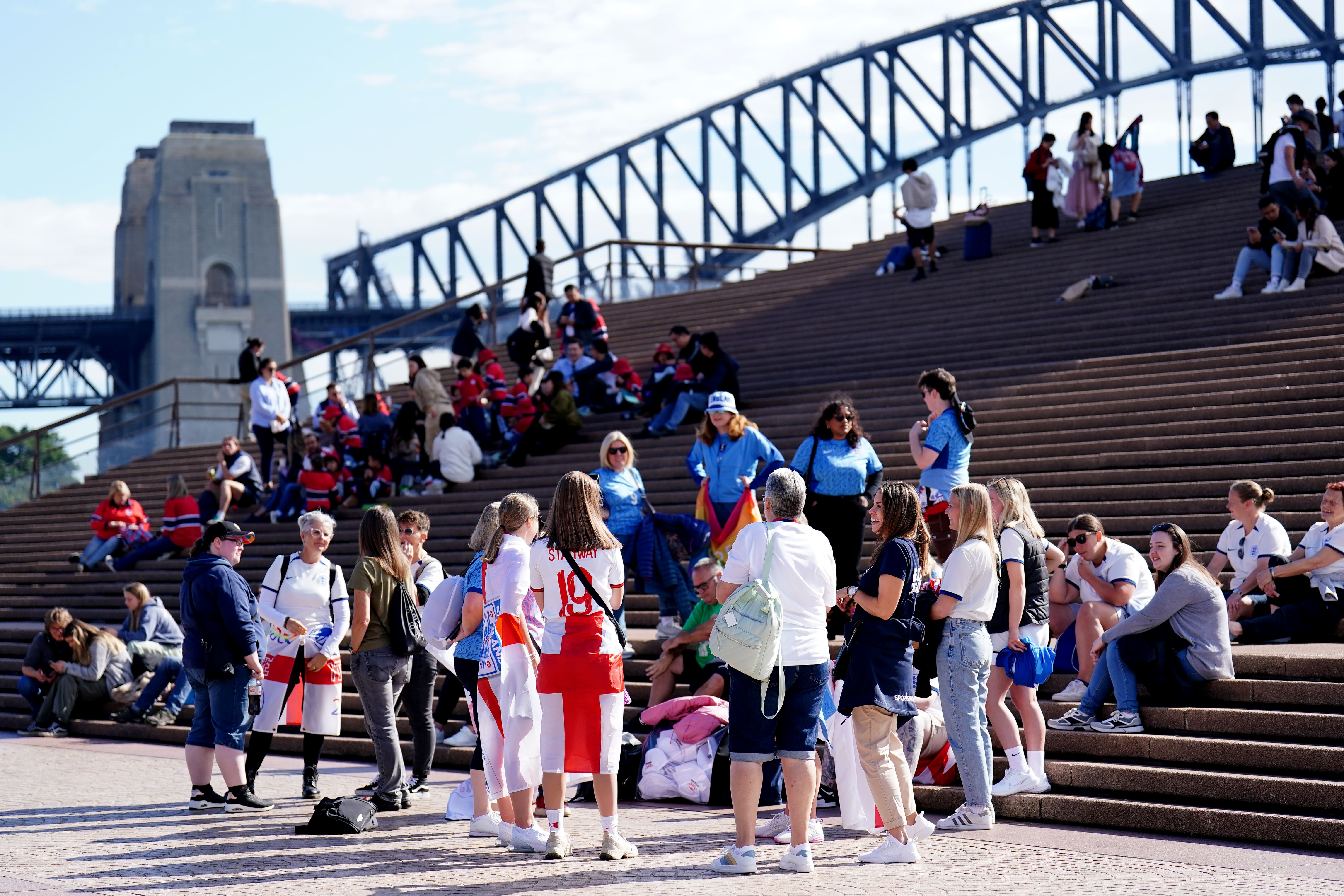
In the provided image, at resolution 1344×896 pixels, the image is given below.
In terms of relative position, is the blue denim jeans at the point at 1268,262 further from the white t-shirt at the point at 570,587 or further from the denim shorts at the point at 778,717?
the white t-shirt at the point at 570,587

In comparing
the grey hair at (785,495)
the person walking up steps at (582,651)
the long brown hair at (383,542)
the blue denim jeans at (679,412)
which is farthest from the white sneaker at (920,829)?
the blue denim jeans at (679,412)

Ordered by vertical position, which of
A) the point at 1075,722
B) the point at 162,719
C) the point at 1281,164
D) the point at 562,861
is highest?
the point at 1281,164

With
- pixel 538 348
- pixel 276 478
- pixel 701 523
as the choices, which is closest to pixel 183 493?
pixel 276 478

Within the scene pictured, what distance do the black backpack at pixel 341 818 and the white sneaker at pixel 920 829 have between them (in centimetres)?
290

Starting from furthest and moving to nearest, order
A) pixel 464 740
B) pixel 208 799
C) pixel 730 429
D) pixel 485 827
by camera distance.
Result: pixel 730 429 < pixel 464 740 < pixel 208 799 < pixel 485 827

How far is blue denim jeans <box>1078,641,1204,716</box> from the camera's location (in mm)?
8469

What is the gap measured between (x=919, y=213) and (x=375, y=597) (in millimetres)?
15701

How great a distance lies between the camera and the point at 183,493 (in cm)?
1864

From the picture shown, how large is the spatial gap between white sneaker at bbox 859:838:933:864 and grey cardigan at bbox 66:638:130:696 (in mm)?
8562

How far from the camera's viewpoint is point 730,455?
11.1 metres

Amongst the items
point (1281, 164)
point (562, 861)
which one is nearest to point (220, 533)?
point (562, 861)

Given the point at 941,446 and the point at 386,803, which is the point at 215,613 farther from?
the point at 941,446

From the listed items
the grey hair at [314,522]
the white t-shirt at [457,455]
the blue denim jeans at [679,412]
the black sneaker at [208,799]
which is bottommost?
the black sneaker at [208,799]

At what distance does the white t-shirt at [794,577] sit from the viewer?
6.80 meters
